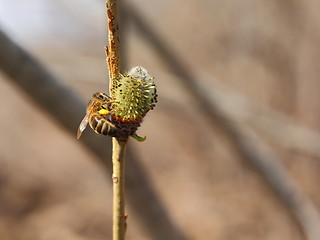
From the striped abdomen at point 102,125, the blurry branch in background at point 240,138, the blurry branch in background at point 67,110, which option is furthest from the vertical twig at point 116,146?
the blurry branch in background at point 240,138

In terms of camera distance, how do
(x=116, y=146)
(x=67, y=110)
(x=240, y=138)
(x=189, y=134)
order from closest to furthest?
(x=116, y=146), (x=67, y=110), (x=240, y=138), (x=189, y=134)

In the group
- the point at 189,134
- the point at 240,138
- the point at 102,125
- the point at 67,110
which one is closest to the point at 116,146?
the point at 102,125

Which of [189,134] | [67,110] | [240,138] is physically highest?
[189,134]

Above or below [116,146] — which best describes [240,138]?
above

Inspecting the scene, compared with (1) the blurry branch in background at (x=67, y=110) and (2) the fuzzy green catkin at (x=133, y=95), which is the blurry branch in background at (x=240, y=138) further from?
(2) the fuzzy green catkin at (x=133, y=95)

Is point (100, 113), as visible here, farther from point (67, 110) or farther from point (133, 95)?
point (67, 110)

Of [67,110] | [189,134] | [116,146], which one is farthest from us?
[189,134]
